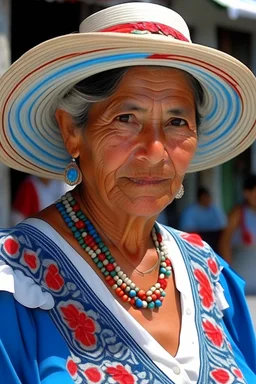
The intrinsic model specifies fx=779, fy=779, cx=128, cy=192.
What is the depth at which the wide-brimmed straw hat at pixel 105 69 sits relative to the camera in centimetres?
184

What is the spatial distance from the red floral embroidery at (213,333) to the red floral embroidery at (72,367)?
451 millimetres

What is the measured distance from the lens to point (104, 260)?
2.05 meters

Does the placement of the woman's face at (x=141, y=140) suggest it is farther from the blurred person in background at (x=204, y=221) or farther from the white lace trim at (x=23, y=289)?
the blurred person in background at (x=204, y=221)

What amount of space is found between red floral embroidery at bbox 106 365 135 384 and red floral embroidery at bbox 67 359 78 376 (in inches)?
3.3

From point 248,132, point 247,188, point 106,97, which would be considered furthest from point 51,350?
point 247,188

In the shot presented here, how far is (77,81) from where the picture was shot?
6.54 ft

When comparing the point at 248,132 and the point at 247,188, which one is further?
the point at 247,188

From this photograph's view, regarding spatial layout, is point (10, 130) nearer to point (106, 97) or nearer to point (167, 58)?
point (106, 97)

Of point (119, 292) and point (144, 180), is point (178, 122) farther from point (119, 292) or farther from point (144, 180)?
point (119, 292)

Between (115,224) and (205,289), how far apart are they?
0.36m

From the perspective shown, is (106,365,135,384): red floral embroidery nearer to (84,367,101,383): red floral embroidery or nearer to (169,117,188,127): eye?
(84,367,101,383): red floral embroidery

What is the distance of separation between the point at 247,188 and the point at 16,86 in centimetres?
498

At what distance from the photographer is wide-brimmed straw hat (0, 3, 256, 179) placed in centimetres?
184

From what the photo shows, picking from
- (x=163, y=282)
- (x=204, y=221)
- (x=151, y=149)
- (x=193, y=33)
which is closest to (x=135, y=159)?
(x=151, y=149)
